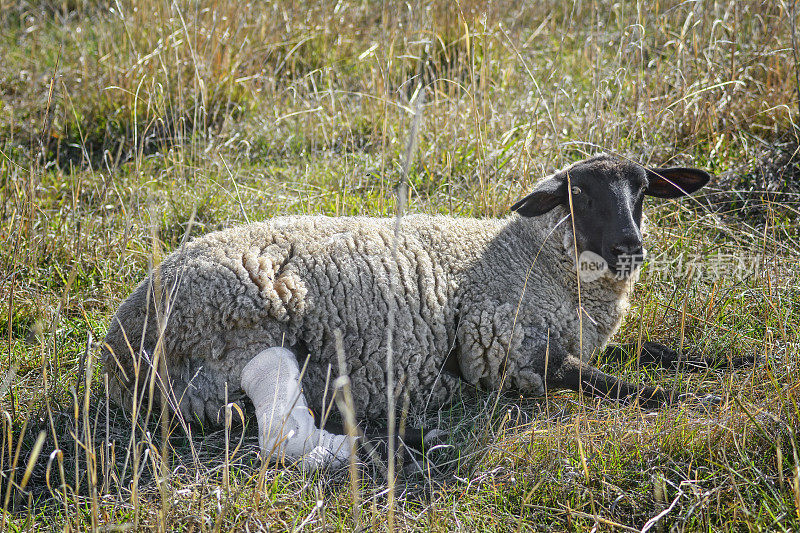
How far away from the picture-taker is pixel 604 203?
3420mm

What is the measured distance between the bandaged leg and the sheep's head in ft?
4.38

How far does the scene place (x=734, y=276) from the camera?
418cm

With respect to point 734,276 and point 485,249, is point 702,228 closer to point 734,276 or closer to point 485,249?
point 734,276

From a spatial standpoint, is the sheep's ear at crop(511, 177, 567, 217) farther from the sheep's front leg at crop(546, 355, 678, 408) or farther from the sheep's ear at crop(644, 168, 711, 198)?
the sheep's front leg at crop(546, 355, 678, 408)

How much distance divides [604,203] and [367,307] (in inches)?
48.2

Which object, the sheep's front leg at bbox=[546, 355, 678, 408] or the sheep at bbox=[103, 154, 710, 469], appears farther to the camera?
the sheep's front leg at bbox=[546, 355, 678, 408]

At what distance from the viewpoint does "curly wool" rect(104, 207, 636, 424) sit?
10.0 feet

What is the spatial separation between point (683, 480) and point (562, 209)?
4.93ft

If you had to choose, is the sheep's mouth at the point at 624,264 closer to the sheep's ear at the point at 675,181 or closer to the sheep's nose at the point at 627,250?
the sheep's nose at the point at 627,250

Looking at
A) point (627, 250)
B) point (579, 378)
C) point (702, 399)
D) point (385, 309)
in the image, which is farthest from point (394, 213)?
point (702, 399)

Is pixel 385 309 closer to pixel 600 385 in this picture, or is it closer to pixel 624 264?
pixel 600 385

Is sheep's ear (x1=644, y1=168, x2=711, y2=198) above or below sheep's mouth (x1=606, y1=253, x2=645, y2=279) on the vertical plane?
above

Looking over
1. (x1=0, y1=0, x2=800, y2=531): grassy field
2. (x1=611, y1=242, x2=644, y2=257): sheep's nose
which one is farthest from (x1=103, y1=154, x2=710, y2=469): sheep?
(x1=0, y1=0, x2=800, y2=531): grassy field

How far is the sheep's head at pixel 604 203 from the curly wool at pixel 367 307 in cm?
13
